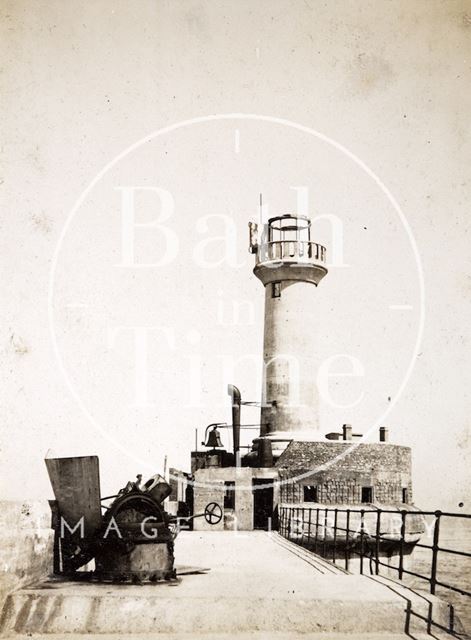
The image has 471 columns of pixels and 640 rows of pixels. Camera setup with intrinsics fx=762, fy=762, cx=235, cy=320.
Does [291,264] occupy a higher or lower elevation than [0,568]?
higher

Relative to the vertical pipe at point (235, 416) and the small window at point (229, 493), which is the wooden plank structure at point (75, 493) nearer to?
the small window at point (229, 493)

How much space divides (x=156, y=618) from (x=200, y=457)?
Answer: 22501 millimetres

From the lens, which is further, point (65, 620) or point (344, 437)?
point (344, 437)

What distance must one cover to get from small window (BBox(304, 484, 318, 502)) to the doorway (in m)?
2.77

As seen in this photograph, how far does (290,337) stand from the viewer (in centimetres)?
2756

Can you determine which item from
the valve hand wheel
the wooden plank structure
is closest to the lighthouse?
the valve hand wheel

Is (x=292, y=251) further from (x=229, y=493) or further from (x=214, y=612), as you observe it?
(x=214, y=612)

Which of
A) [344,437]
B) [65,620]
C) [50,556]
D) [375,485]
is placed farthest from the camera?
[344,437]

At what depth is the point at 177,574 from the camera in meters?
8.11

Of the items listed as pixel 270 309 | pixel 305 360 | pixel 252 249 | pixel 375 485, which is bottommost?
pixel 375 485

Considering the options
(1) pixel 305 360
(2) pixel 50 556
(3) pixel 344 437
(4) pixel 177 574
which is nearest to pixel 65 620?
(2) pixel 50 556

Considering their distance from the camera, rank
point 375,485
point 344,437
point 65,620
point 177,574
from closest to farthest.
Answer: point 65,620 → point 177,574 → point 375,485 → point 344,437

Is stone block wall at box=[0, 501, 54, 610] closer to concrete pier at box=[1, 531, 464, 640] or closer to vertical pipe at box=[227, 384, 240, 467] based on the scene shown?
concrete pier at box=[1, 531, 464, 640]

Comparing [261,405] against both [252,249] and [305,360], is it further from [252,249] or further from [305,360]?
[252,249]
